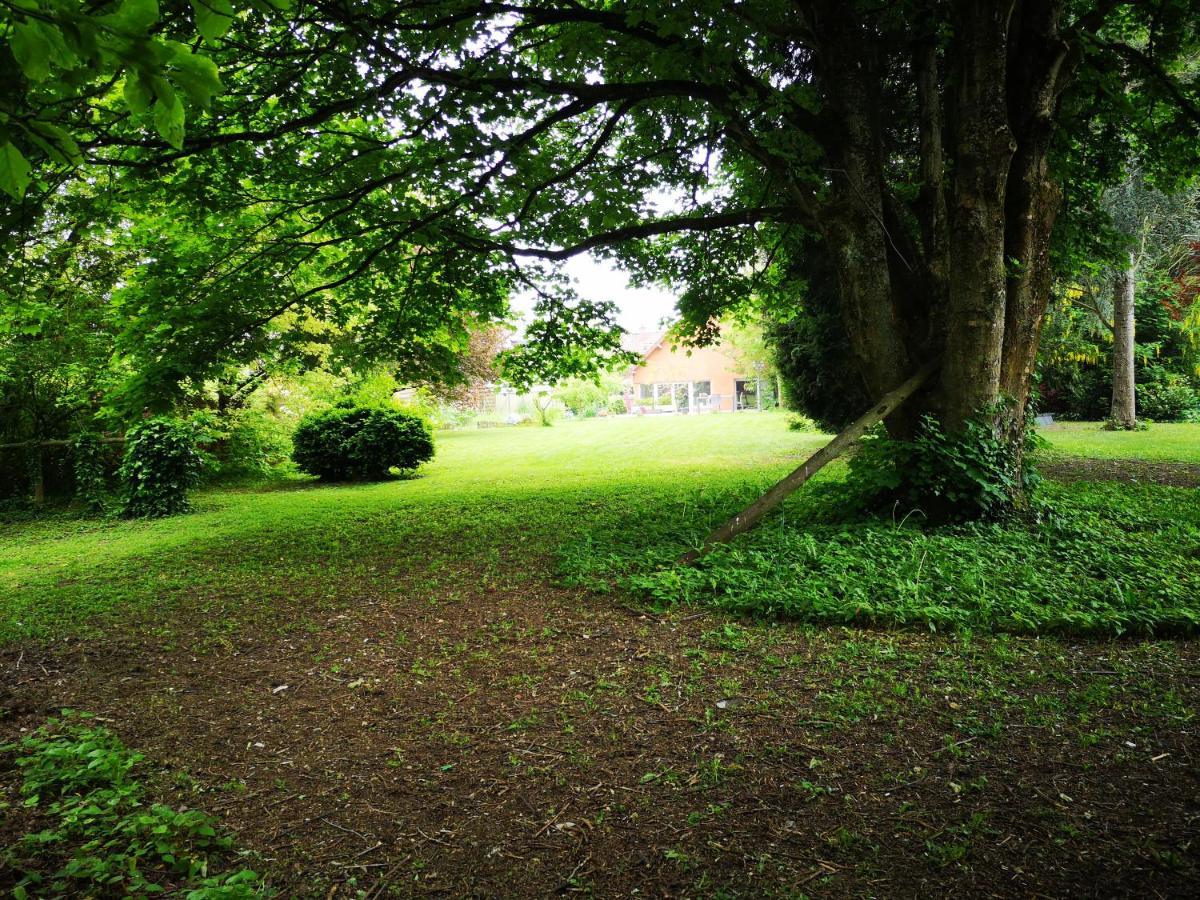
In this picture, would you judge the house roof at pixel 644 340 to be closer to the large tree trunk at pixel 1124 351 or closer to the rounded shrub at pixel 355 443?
the large tree trunk at pixel 1124 351

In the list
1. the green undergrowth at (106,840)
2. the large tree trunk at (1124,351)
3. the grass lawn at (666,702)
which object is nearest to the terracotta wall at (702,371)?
the large tree trunk at (1124,351)

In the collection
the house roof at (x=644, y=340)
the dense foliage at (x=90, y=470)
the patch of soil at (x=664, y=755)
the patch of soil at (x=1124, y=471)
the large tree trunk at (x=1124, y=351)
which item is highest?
the house roof at (x=644, y=340)

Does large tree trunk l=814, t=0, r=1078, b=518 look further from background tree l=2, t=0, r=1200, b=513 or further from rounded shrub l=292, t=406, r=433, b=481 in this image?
rounded shrub l=292, t=406, r=433, b=481

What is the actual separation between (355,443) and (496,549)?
8388 mm

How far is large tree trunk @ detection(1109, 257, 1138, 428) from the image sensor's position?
55.4 ft

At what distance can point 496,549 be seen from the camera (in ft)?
23.2

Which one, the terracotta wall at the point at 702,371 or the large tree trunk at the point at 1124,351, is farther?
the terracotta wall at the point at 702,371

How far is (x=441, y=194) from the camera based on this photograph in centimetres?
726

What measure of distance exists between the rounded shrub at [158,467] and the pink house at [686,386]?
3286 centimetres

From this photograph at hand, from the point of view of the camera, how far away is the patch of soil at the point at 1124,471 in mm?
8820

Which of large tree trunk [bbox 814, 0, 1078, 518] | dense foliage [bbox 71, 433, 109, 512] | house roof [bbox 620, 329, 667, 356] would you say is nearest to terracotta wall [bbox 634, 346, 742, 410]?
house roof [bbox 620, 329, 667, 356]

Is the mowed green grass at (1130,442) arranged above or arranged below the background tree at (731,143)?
Answer: below

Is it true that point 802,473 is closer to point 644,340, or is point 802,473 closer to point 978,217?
point 978,217

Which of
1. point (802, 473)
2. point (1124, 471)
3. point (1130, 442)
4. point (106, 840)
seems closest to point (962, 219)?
point (802, 473)
